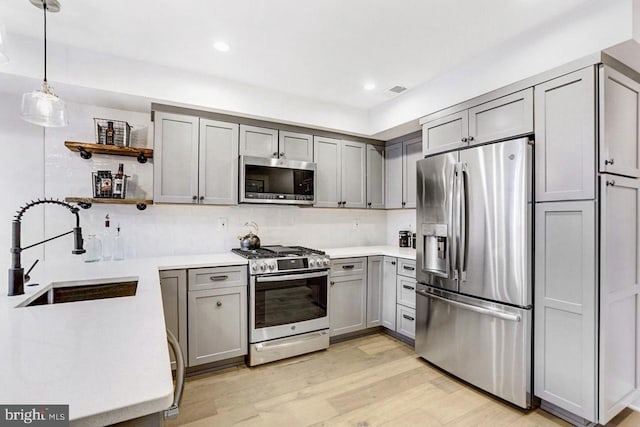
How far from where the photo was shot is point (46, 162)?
266 centimetres

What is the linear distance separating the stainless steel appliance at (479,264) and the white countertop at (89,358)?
213cm

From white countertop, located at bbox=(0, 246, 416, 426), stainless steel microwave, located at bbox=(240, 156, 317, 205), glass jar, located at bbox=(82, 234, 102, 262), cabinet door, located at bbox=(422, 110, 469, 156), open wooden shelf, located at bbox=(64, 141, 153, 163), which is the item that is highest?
cabinet door, located at bbox=(422, 110, 469, 156)

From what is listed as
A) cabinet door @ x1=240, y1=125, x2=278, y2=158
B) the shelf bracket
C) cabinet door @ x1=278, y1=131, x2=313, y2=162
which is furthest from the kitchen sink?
cabinet door @ x1=278, y1=131, x2=313, y2=162

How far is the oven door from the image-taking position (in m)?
2.75

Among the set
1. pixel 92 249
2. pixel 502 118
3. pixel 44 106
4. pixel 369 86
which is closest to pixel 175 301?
pixel 92 249

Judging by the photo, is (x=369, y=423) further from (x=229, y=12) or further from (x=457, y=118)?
(x=229, y=12)

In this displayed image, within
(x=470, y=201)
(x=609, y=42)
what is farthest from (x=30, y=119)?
(x=609, y=42)

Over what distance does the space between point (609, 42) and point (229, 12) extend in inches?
89.7

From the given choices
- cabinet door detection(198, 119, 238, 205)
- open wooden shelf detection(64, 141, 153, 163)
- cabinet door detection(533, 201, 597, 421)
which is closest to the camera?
cabinet door detection(533, 201, 597, 421)

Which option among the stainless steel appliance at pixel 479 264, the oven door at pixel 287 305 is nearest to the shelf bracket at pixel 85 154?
the oven door at pixel 287 305

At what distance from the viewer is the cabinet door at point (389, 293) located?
10.9 ft

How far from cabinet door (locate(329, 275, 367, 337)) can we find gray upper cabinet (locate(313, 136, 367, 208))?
896 millimetres

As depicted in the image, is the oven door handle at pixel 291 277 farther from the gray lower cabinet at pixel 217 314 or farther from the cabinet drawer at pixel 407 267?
the cabinet drawer at pixel 407 267

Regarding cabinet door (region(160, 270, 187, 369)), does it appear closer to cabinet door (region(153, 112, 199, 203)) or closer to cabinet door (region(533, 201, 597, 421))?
cabinet door (region(153, 112, 199, 203))
